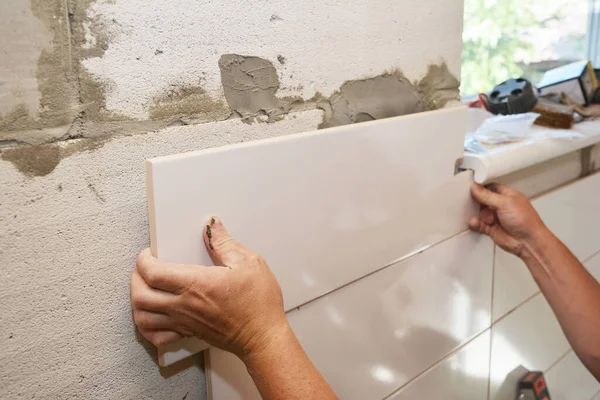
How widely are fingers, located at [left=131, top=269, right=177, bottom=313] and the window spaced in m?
1.26

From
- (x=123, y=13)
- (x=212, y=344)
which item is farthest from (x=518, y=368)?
(x=123, y=13)

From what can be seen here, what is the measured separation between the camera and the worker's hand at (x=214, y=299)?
52 cm

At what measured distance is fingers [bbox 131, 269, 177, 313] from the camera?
531 mm

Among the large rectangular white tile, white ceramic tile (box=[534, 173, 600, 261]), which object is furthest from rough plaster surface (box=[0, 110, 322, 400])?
the large rectangular white tile

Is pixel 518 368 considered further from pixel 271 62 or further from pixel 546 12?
pixel 546 12

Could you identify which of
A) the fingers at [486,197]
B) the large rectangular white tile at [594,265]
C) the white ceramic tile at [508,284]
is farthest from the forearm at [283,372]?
the large rectangular white tile at [594,265]

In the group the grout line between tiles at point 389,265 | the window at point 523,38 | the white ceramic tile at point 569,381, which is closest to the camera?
the grout line between tiles at point 389,265

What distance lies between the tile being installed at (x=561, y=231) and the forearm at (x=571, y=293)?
0.41ft

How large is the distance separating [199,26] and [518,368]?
114cm

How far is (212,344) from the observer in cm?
58

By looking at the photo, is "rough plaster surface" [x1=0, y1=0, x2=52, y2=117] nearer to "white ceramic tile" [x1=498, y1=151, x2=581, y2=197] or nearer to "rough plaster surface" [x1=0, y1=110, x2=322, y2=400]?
"rough plaster surface" [x1=0, y1=110, x2=322, y2=400]

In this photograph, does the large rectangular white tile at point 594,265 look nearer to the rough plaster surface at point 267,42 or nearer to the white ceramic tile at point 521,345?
the white ceramic tile at point 521,345

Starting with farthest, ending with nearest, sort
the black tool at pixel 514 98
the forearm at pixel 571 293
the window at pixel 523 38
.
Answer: the window at pixel 523 38, the black tool at pixel 514 98, the forearm at pixel 571 293

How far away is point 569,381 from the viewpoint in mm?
1408
